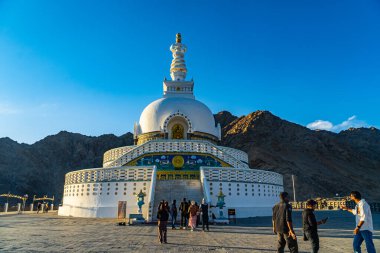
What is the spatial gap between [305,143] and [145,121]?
2587 inches

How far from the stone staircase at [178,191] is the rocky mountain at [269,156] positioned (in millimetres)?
45366

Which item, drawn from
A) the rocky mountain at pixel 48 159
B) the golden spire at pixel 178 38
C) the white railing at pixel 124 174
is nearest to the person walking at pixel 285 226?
the white railing at pixel 124 174

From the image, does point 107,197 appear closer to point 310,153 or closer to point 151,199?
point 151,199

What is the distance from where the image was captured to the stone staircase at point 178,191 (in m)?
20.1

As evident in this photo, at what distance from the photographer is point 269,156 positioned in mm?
76500

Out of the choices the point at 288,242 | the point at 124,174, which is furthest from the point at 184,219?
the point at 288,242

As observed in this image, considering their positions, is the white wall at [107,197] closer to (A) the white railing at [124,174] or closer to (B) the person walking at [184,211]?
(A) the white railing at [124,174]

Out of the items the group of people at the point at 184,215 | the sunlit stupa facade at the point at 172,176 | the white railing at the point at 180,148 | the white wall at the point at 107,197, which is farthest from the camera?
the white railing at the point at 180,148

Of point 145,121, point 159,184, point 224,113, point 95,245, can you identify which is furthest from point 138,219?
point 224,113

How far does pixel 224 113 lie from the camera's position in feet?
385

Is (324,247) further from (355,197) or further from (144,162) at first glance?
(144,162)

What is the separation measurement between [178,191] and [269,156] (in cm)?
5924

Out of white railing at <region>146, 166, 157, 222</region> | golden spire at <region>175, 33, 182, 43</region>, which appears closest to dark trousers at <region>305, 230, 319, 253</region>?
white railing at <region>146, 166, 157, 222</region>

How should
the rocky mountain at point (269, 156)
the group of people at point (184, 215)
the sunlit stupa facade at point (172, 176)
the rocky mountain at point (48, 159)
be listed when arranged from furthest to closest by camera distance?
the rocky mountain at point (48, 159), the rocky mountain at point (269, 156), the sunlit stupa facade at point (172, 176), the group of people at point (184, 215)
